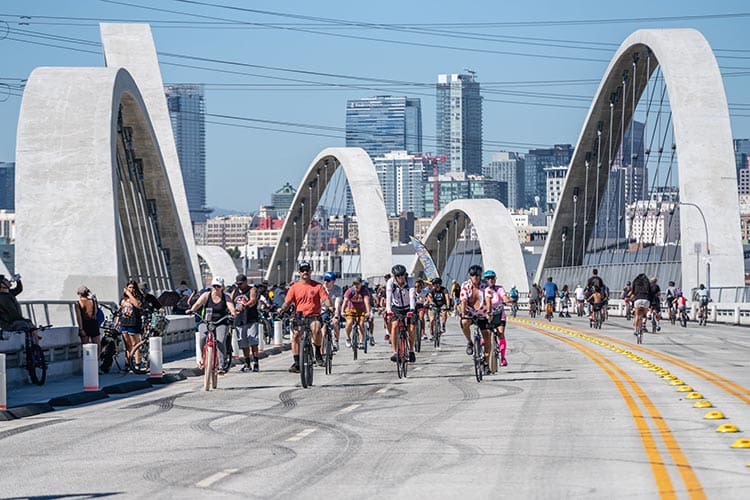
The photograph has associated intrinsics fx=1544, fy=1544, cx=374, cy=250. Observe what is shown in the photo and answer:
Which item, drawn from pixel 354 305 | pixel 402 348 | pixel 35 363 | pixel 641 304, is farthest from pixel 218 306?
pixel 641 304

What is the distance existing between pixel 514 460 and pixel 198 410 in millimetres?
6561

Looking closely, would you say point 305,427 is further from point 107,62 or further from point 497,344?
point 107,62

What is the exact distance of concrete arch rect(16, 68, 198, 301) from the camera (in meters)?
37.7

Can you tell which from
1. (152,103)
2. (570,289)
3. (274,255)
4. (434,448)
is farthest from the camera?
(274,255)

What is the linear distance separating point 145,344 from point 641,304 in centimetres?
1527

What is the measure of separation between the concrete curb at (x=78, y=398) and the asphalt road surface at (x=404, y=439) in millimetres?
391

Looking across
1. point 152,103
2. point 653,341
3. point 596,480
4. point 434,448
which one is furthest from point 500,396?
point 152,103

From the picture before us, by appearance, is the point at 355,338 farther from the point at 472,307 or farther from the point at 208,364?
the point at 208,364

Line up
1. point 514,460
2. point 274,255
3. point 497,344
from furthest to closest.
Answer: point 274,255
point 497,344
point 514,460

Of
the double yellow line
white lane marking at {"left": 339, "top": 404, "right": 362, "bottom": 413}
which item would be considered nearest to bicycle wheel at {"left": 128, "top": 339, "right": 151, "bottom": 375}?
the double yellow line

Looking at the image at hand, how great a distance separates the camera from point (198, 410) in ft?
58.2

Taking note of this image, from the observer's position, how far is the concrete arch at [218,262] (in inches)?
4535

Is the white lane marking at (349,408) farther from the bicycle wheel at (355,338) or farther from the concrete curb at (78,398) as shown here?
the bicycle wheel at (355,338)

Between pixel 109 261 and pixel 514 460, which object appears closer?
pixel 514 460
